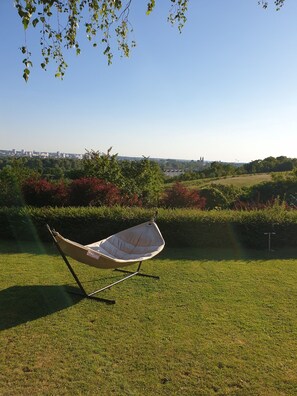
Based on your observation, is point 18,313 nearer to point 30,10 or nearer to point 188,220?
point 30,10

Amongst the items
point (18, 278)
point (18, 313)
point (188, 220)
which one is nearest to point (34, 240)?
point (18, 278)

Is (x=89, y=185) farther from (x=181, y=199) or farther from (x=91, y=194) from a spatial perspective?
(x=181, y=199)

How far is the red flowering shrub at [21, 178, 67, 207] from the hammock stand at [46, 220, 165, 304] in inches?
178

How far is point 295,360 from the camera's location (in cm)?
310

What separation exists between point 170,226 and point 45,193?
13.2 ft

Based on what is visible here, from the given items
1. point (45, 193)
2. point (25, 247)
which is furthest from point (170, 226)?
point (45, 193)

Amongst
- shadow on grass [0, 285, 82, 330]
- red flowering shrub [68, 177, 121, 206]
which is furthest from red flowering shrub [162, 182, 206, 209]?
shadow on grass [0, 285, 82, 330]

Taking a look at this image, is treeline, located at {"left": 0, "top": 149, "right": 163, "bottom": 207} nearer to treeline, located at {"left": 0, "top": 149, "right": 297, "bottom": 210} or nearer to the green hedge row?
treeline, located at {"left": 0, "top": 149, "right": 297, "bottom": 210}

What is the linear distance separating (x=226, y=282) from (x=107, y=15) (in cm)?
381

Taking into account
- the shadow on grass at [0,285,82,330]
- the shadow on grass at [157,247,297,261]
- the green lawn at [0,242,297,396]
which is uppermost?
the green lawn at [0,242,297,396]

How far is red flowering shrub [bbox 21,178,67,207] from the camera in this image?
31.6 ft

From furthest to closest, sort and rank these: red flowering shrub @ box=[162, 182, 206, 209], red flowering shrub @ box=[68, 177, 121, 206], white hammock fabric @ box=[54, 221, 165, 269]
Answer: red flowering shrub @ box=[162, 182, 206, 209] → red flowering shrub @ box=[68, 177, 121, 206] → white hammock fabric @ box=[54, 221, 165, 269]

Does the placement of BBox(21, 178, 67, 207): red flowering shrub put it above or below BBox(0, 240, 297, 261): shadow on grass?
above

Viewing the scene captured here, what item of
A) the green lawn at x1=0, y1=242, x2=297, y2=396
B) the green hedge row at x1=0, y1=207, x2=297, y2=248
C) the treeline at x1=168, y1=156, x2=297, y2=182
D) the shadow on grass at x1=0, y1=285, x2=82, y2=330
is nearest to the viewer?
the green lawn at x1=0, y1=242, x2=297, y2=396
